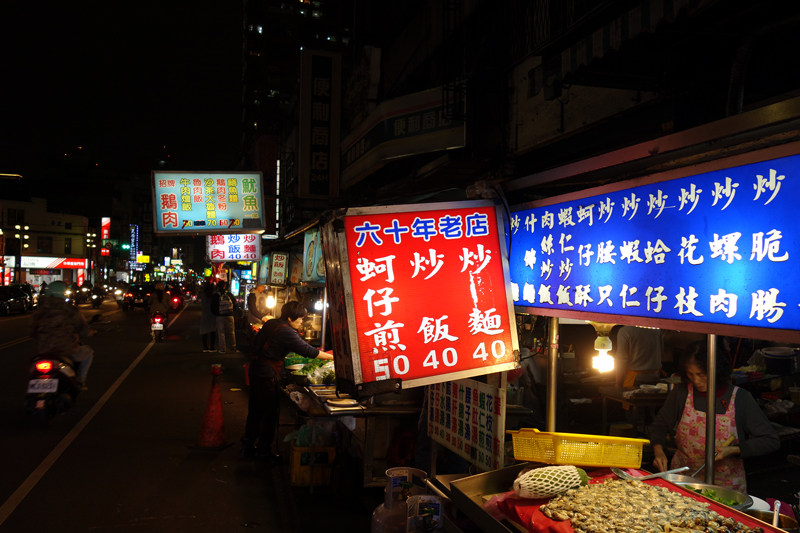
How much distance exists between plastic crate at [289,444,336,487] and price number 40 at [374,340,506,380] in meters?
3.96

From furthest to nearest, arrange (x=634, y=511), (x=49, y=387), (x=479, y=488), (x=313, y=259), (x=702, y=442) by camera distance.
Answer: (x=313, y=259) < (x=49, y=387) < (x=702, y=442) < (x=479, y=488) < (x=634, y=511)

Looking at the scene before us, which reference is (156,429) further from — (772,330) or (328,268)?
(772,330)

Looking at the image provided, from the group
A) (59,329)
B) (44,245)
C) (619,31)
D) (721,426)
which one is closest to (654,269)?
(721,426)

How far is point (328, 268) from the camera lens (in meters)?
3.40

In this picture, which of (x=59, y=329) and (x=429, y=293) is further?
(x=59, y=329)

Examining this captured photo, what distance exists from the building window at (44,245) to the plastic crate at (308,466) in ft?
228

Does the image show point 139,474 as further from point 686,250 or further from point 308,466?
point 686,250

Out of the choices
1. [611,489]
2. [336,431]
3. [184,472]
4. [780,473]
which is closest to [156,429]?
[184,472]

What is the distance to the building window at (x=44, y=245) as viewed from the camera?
204 feet

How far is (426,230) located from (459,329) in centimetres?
68

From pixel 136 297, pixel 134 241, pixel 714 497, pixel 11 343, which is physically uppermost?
pixel 134 241

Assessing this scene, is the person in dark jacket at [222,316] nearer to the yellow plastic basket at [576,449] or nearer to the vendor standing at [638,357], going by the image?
the vendor standing at [638,357]

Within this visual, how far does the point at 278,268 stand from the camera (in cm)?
1703

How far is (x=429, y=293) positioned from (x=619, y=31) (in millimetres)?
2891
